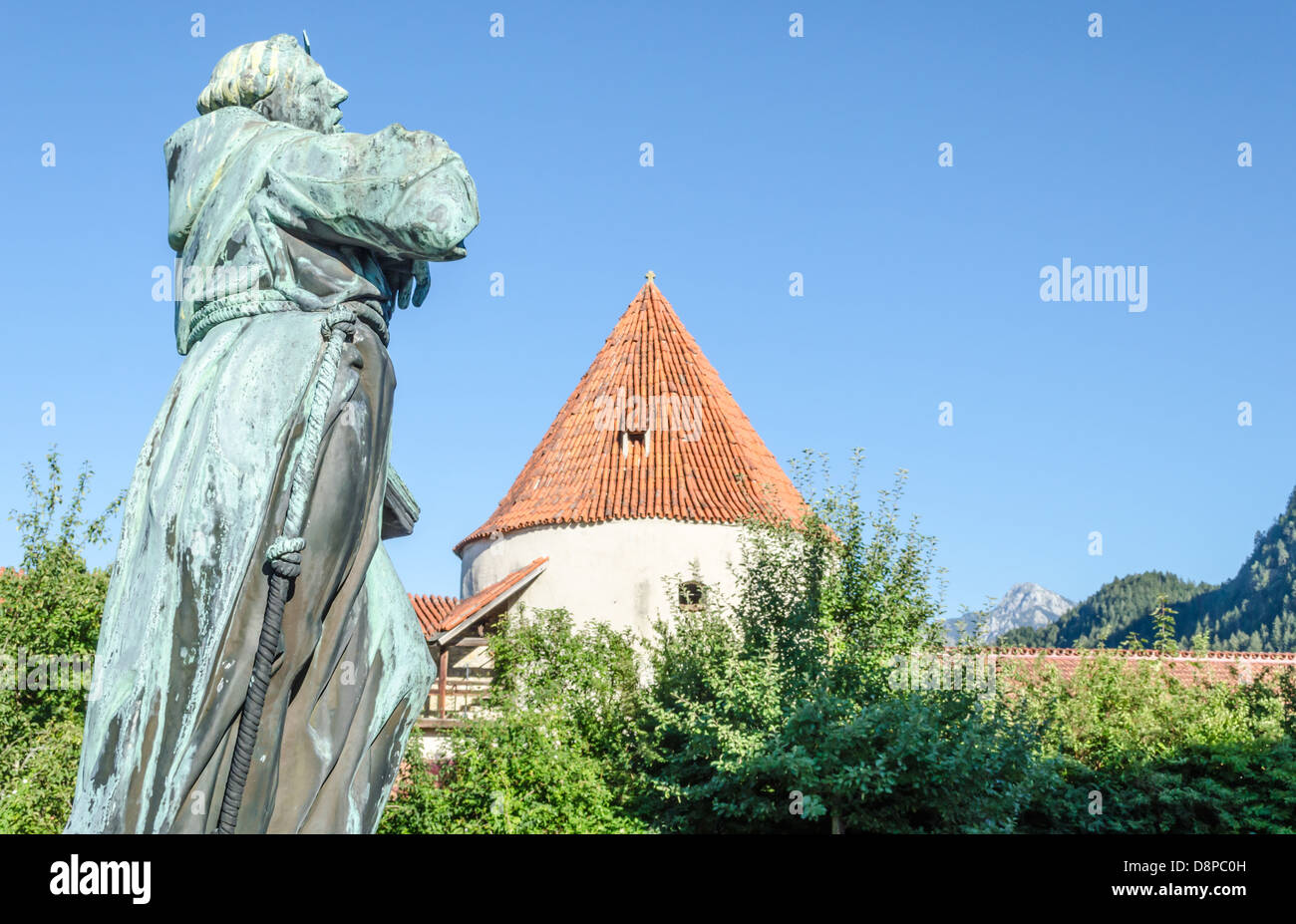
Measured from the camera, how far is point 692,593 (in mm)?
26969

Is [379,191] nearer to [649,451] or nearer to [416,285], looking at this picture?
[416,285]

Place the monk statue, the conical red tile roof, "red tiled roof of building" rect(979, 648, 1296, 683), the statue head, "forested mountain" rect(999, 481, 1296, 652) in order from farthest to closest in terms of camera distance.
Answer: "forested mountain" rect(999, 481, 1296, 652), the conical red tile roof, "red tiled roof of building" rect(979, 648, 1296, 683), the statue head, the monk statue

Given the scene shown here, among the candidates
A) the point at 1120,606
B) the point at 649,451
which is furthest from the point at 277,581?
the point at 1120,606

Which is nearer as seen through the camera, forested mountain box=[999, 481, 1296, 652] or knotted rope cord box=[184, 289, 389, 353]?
knotted rope cord box=[184, 289, 389, 353]

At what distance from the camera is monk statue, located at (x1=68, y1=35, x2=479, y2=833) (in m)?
2.94

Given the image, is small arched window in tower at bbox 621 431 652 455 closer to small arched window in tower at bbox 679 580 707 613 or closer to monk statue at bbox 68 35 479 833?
small arched window in tower at bbox 679 580 707 613

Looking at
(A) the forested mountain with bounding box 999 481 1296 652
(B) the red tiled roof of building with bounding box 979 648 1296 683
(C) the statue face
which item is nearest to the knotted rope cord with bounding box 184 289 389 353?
(C) the statue face

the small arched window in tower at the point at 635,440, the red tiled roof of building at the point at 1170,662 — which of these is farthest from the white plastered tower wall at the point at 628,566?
the red tiled roof of building at the point at 1170,662

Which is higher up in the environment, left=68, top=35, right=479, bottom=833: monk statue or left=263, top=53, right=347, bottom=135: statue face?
left=263, top=53, right=347, bottom=135: statue face

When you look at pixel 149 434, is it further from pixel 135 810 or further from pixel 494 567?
pixel 494 567

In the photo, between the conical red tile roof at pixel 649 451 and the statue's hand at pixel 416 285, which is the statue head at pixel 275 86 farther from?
the conical red tile roof at pixel 649 451

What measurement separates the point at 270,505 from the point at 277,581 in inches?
6.6

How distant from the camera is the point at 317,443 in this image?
3.12 m

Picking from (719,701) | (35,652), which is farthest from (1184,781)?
(35,652)
